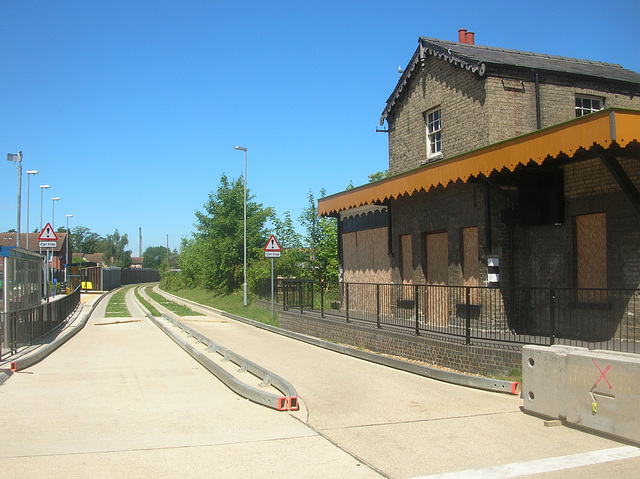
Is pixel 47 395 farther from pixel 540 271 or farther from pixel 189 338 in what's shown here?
pixel 540 271

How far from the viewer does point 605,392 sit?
659 cm

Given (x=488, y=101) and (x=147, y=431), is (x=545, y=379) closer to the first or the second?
(x=147, y=431)

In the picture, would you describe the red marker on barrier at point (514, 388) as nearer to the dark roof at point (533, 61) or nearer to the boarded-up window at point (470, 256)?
the boarded-up window at point (470, 256)

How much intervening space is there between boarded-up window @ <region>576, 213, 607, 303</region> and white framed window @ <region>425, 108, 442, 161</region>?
6.10 meters

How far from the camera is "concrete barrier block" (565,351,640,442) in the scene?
20.7 feet

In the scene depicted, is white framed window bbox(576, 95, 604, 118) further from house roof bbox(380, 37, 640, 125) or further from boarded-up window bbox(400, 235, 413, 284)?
boarded-up window bbox(400, 235, 413, 284)

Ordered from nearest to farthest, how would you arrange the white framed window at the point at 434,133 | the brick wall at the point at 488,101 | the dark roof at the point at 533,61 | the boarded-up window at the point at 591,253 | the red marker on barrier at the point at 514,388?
the red marker on barrier at the point at 514,388, the boarded-up window at the point at 591,253, the brick wall at the point at 488,101, the dark roof at the point at 533,61, the white framed window at the point at 434,133

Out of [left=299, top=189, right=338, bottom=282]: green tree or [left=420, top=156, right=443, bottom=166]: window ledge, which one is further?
[left=299, top=189, right=338, bottom=282]: green tree

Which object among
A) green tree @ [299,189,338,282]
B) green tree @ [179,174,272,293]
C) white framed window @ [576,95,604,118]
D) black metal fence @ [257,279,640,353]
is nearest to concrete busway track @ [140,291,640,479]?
black metal fence @ [257,279,640,353]

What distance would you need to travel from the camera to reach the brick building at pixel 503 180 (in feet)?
34.4

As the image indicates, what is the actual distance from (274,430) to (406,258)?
10.2m

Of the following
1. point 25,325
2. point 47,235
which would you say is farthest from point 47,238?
point 25,325

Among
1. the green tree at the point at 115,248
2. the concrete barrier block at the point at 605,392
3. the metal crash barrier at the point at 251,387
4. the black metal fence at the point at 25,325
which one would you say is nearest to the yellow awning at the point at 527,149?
the concrete barrier block at the point at 605,392

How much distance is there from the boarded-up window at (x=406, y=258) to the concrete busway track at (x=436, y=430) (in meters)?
5.25
